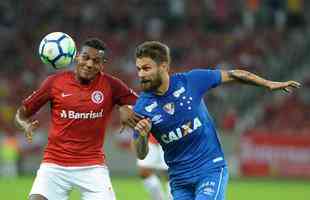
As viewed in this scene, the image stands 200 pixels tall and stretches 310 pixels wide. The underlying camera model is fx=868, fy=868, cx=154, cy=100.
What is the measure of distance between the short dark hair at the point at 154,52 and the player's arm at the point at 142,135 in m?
0.59

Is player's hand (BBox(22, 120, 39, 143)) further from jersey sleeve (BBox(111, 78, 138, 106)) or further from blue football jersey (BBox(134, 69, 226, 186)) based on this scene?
blue football jersey (BBox(134, 69, 226, 186))

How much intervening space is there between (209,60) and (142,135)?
1884cm

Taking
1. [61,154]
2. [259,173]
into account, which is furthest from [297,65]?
[61,154]

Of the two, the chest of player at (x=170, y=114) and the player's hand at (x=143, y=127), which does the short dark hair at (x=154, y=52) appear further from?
the player's hand at (x=143, y=127)

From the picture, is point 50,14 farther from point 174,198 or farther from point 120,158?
point 174,198

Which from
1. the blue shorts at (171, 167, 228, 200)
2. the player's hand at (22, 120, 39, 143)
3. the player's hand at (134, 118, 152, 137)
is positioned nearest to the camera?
the player's hand at (134, 118, 152, 137)

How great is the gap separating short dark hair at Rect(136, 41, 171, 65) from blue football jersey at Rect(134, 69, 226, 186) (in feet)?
1.02

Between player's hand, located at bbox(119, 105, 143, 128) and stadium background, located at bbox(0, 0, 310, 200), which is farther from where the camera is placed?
stadium background, located at bbox(0, 0, 310, 200)

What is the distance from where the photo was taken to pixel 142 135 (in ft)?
24.9

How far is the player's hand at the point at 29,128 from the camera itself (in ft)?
28.4

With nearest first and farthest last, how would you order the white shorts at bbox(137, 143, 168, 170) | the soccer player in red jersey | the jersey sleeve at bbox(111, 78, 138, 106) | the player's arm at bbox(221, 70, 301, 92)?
1. the player's arm at bbox(221, 70, 301, 92)
2. the soccer player in red jersey
3. the jersey sleeve at bbox(111, 78, 138, 106)
4. the white shorts at bbox(137, 143, 168, 170)

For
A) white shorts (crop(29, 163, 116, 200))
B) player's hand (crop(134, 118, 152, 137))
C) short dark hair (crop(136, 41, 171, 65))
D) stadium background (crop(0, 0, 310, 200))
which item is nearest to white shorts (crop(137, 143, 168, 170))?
white shorts (crop(29, 163, 116, 200))

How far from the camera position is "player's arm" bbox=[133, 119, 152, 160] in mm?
7539

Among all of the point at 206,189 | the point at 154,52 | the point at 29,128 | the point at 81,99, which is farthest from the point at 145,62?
the point at 29,128
